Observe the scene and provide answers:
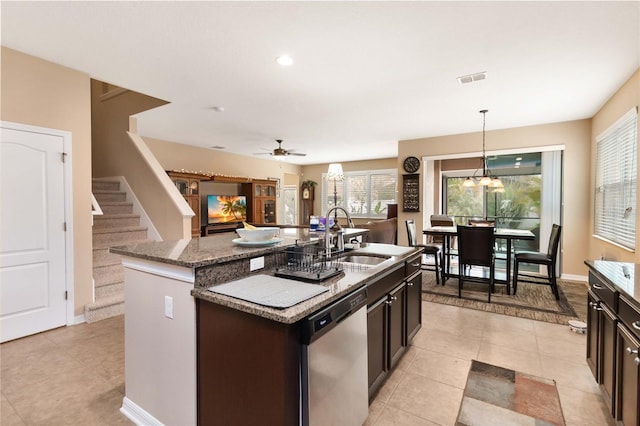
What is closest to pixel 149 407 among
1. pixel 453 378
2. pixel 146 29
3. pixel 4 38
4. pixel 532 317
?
pixel 453 378

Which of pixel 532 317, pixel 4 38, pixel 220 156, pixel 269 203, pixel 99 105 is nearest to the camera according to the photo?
pixel 4 38

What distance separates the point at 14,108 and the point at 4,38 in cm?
59

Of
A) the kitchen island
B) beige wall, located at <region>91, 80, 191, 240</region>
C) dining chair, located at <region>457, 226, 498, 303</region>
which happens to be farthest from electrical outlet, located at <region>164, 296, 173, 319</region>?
dining chair, located at <region>457, 226, 498, 303</region>

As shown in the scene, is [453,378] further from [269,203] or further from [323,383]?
[269,203]

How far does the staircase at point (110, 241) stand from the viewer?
3480 mm

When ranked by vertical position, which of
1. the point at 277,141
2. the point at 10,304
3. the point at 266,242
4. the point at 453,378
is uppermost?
the point at 277,141

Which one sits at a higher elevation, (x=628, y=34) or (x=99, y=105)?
(x=99, y=105)

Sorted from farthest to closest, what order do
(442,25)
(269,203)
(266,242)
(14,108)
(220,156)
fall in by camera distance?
1. (269,203)
2. (220,156)
3. (14,108)
4. (442,25)
5. (266,242)

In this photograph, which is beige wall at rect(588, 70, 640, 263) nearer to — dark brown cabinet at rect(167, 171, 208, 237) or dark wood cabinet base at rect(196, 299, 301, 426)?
dark wood cabinet base at rect(196, 299, 301, 426)

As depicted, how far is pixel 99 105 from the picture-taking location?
5422 mm

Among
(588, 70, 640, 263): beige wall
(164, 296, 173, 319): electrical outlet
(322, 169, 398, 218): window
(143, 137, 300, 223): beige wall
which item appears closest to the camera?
(164, 296, 173, 319): electrical outlet

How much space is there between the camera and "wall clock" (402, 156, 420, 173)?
6277 millimetres

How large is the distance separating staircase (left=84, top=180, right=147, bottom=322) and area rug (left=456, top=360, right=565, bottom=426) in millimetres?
3650

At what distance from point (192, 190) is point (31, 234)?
143 inches
